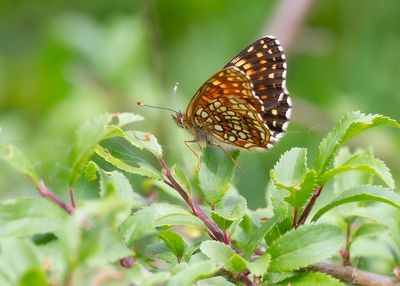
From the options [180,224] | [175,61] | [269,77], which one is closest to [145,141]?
[180,224]

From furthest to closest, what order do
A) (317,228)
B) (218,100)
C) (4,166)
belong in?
1. (4,166)
2. (218,100)
3. (317,228)

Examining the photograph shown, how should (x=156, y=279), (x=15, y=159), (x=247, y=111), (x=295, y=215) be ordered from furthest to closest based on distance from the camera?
(x=247, y=111) < (x=295, y=215) < (x=15, y=159) < (x=156, y=279)

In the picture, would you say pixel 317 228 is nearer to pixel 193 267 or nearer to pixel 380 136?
pixel 193 267

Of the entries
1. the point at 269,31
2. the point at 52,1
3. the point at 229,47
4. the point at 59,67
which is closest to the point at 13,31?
the point at 52,1

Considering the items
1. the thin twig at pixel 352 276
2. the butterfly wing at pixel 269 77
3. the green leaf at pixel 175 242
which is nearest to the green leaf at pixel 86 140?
the green leaf at pixel 175 242

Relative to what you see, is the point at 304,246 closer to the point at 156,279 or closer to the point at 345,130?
the point at 345,130

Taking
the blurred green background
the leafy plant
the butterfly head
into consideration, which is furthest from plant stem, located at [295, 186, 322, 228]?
the blurred green background
